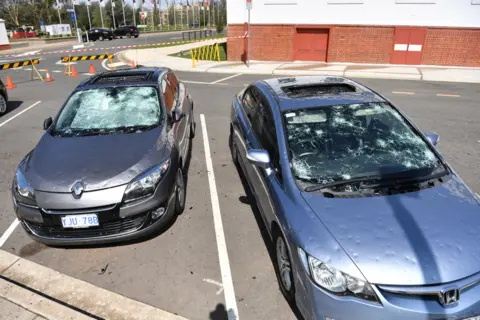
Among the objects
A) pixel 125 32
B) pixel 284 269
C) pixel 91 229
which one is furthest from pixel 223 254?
pixel 125 32

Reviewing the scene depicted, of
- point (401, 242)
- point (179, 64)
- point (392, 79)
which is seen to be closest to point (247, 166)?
point (401, 242)

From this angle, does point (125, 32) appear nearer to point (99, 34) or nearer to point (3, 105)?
point (99, 34)

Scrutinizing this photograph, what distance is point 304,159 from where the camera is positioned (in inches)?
132

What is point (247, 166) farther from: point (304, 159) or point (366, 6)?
point (366, 6)

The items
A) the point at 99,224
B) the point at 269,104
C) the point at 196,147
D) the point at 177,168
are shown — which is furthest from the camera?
the point at 196,147

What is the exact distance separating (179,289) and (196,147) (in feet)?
12.9

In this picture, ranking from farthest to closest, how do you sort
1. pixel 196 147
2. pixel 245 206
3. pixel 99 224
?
pixel 196 147 < pixel 245 206 < pixel 99 224

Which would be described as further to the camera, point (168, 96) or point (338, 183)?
point (168, 96)

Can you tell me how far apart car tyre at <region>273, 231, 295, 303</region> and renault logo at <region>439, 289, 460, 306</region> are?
1082mm

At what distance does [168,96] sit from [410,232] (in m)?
4.18

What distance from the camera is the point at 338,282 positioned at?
7.91 feet

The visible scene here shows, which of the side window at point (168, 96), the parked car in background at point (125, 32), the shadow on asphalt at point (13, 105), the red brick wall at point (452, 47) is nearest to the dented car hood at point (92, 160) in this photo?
the side window at point (168, 96)

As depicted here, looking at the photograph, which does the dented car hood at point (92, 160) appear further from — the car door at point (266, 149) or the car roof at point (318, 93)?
the car roof at point (318, 93)

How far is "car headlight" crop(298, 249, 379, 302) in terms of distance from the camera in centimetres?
235
